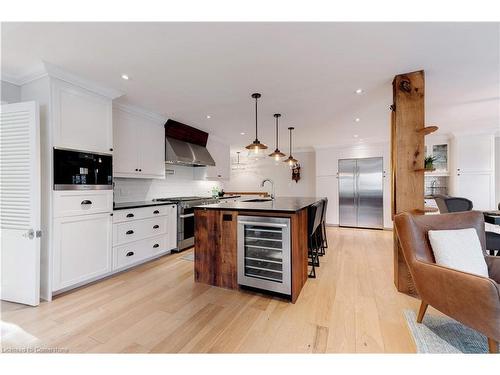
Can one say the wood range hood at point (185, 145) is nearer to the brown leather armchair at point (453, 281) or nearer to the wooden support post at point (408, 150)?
the wooden support post at point (408, 150)

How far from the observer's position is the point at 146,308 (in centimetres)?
208

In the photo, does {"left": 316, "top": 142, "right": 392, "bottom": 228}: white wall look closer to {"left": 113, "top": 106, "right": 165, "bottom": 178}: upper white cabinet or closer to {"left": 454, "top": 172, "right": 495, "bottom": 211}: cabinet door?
{"left": 454, "top": 172, "right": 495, "bottom": 211}: cabinet door

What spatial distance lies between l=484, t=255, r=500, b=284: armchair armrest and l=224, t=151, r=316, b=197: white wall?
5.19 metres

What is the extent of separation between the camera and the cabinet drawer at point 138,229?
286cm

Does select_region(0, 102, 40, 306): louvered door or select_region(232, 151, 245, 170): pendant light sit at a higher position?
select_region(232, 151, 245, 170): pendant light

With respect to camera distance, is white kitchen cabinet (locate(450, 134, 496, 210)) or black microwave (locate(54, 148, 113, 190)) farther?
white kitchen cabinet (locate(450, 134, 496, 210))

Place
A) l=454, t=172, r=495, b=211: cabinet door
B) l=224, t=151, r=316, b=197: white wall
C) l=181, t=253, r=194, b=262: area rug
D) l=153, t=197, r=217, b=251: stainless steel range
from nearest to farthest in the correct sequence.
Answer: l=181, t=253, r=194, b=262: area rug → l=153, t=197, r=217, b=251: stainless steel range → l=454, t=172, r=495, b=211: cabinet door → l=224, t=151, r=316, b=197: white wall

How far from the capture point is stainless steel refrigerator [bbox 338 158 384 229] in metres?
5.68

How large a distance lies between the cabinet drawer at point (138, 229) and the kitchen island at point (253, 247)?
1.06m

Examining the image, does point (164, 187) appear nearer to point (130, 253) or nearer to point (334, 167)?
point (130, 253)

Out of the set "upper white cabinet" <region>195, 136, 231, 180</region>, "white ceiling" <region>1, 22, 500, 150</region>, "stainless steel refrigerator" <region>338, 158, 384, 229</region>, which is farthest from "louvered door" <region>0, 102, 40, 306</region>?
"stainless steel refrigerator" <region>338, 158, 384, 229</region>

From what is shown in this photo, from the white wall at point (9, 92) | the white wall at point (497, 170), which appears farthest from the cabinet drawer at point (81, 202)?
the white wall at point (497, 170)
